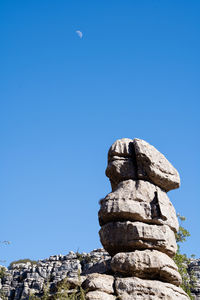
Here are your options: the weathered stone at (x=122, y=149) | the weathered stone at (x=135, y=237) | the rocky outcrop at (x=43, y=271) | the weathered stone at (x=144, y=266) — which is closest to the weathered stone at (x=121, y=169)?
the weathered stone at (x=122, y=149)

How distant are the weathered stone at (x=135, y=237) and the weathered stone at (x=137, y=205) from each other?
31 cm

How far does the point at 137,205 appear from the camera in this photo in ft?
46.9

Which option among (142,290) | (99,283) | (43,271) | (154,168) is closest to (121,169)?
(154,168)

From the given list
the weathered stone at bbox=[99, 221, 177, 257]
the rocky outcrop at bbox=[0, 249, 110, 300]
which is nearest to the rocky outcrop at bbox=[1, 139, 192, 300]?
the weathered stone at bbox=[99, 221, 177, 257]

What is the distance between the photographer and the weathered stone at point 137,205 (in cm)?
1412

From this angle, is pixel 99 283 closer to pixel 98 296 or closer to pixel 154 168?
pixel 98 296

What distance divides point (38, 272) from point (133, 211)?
43621mm

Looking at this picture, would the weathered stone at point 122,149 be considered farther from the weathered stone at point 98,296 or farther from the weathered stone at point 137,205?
the weathered stone at point 98,296

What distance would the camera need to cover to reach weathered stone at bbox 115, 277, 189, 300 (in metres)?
11.9

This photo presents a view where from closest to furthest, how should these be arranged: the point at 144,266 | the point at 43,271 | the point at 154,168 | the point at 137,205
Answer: the point at 144,266
the point at 137,205
the point at 154,168
the point at 43,271

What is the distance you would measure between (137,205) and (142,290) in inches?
124

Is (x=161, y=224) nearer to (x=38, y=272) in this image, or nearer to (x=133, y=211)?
(x=133, y=211)

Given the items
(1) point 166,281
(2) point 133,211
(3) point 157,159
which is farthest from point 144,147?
(1) point 166,281

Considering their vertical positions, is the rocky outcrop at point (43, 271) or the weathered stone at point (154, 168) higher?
the rocky outcrop at point (43, 271)
